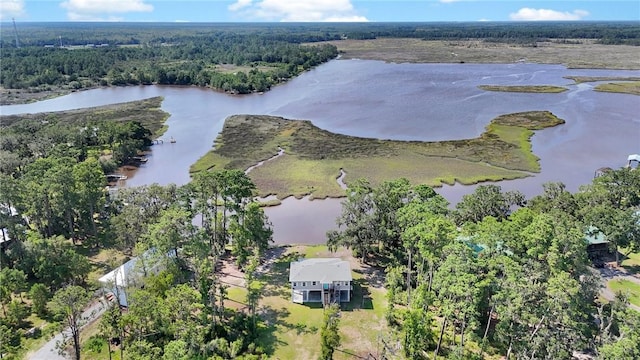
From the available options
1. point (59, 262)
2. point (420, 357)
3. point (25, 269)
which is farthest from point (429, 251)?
point (25, 269)

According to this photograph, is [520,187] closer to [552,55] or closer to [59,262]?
[59,262]

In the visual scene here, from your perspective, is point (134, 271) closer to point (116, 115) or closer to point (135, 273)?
point (135, 273)

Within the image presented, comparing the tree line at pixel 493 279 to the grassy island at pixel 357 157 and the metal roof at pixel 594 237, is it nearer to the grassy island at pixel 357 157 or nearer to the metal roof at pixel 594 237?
the metal roof at pixel 594 237

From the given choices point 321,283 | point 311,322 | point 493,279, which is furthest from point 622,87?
point 311,322

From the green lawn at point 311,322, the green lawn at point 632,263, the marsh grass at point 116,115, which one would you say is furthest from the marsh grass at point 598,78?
the green lawn at point 311,322

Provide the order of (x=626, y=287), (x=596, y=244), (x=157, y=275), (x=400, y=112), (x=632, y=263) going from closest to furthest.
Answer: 1. (x=157, y=275)
2. (x=626, y=287)
3. (x=632, y=263)
4. (x=596, y=244)
5. (x=400, y=112)

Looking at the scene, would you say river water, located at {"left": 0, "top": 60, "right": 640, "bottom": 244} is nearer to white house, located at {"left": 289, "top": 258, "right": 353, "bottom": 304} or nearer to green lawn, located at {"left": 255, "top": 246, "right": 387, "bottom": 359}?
white house, located at {"left": 289, "top": 258, "right": 353, "bottom": 304}
